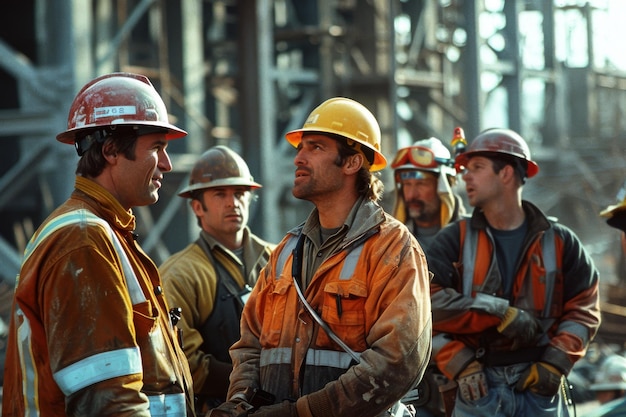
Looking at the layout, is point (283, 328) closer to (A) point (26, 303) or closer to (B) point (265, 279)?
(B) point (265, 279)

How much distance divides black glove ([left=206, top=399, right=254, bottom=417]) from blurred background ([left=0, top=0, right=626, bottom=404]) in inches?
262

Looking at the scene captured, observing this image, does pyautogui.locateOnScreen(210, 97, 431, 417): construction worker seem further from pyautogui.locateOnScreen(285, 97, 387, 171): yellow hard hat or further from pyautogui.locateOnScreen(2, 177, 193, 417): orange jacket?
pyautogui.locateOnScreen(2, 177, 193, 417): orange jacket

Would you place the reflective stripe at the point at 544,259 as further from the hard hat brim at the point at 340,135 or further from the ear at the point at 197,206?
the ear at the point at 197,206

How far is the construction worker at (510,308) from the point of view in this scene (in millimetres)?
6020

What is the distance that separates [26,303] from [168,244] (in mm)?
10834

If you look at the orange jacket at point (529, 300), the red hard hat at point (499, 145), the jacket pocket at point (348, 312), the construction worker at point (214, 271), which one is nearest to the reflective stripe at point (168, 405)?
the jacket pocket at point (348, 312)

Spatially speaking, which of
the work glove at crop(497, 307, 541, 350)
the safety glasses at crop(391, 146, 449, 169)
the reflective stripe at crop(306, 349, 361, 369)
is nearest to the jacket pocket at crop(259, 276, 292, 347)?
the reflective stripe at crop(306, 349, 361, 369)

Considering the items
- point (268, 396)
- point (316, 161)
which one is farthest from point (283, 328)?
point (316, 161)

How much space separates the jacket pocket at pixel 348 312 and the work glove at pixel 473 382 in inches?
73.4

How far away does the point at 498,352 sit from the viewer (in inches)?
242

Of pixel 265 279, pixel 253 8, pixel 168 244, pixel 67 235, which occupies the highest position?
pixel 253 8

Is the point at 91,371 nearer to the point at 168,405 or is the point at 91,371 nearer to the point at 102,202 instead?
the point at 168,405

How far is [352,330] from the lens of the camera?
4422 mm

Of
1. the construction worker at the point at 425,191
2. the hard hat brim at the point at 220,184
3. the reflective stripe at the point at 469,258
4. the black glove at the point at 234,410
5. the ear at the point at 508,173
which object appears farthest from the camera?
the construction worker at the point at 425,191
